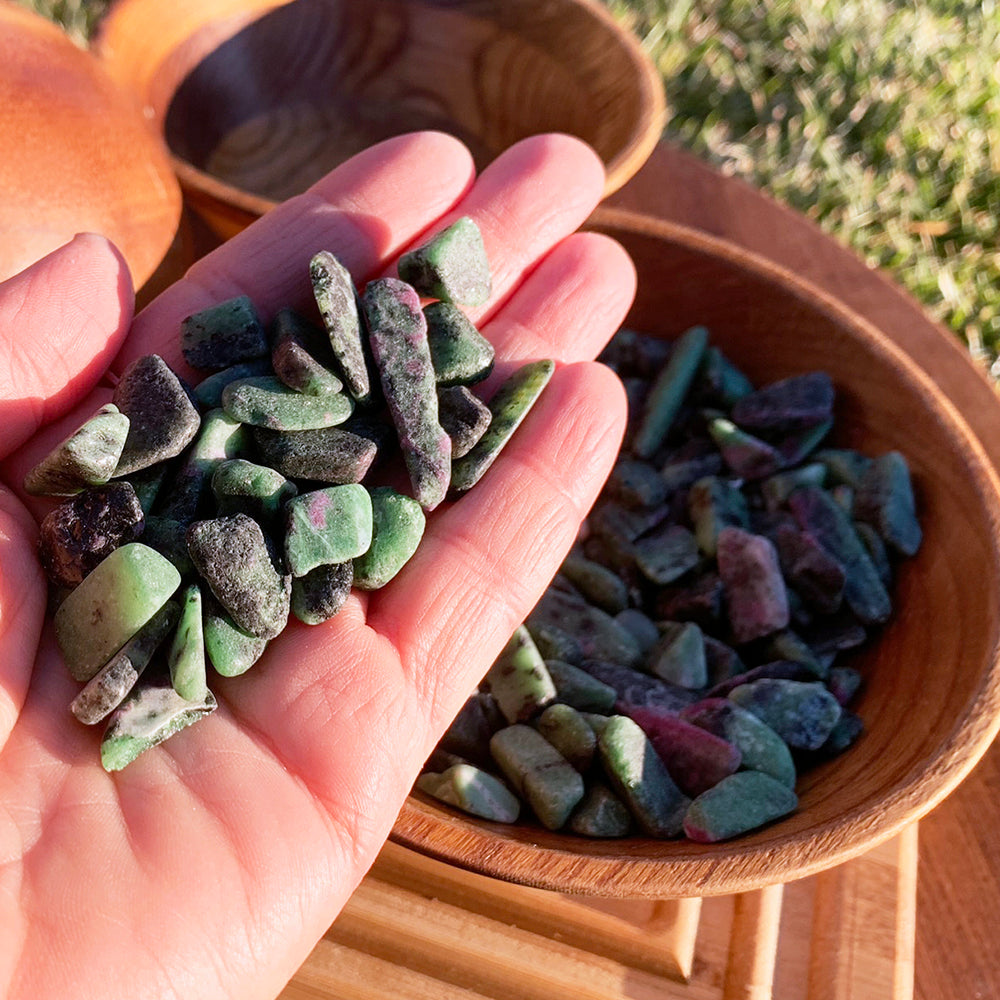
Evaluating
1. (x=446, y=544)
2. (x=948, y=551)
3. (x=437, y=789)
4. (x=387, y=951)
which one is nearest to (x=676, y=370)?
(x=948, y=551)

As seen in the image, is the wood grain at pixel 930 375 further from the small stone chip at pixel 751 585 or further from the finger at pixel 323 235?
the finger at pixel 323 235

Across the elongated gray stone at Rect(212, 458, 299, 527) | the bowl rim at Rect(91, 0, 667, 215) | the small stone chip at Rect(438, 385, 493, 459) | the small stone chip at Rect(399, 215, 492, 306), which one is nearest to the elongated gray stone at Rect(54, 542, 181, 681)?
the elongated gray stone at Rect(212, 458, 299, 527)

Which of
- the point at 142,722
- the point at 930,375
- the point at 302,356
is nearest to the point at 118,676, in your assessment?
the point at 142,722

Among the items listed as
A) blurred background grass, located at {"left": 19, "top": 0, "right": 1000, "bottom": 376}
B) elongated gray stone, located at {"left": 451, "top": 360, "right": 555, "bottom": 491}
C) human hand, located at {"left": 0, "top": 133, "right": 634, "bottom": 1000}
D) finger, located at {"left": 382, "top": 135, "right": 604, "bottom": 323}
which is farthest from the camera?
blurred background grass, located at {"left": 19, "top": 0, "right": 1000, "bottom": 376}

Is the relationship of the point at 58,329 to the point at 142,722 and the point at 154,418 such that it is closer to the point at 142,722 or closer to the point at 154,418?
the point at 154,418

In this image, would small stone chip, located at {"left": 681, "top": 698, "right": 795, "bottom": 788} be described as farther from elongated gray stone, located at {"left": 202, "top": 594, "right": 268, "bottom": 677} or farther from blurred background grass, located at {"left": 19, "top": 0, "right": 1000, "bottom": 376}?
blurred background grass, located at {"left": 19, "top": 0, "right": 1000, "bottom": 376}

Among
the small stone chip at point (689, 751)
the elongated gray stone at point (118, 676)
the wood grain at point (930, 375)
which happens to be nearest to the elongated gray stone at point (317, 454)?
the elongated gray stone at point (118, 676)

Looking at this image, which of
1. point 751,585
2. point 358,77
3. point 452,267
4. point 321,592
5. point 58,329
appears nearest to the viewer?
point 321,592

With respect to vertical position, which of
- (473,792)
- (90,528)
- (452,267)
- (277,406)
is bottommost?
(473,792)
